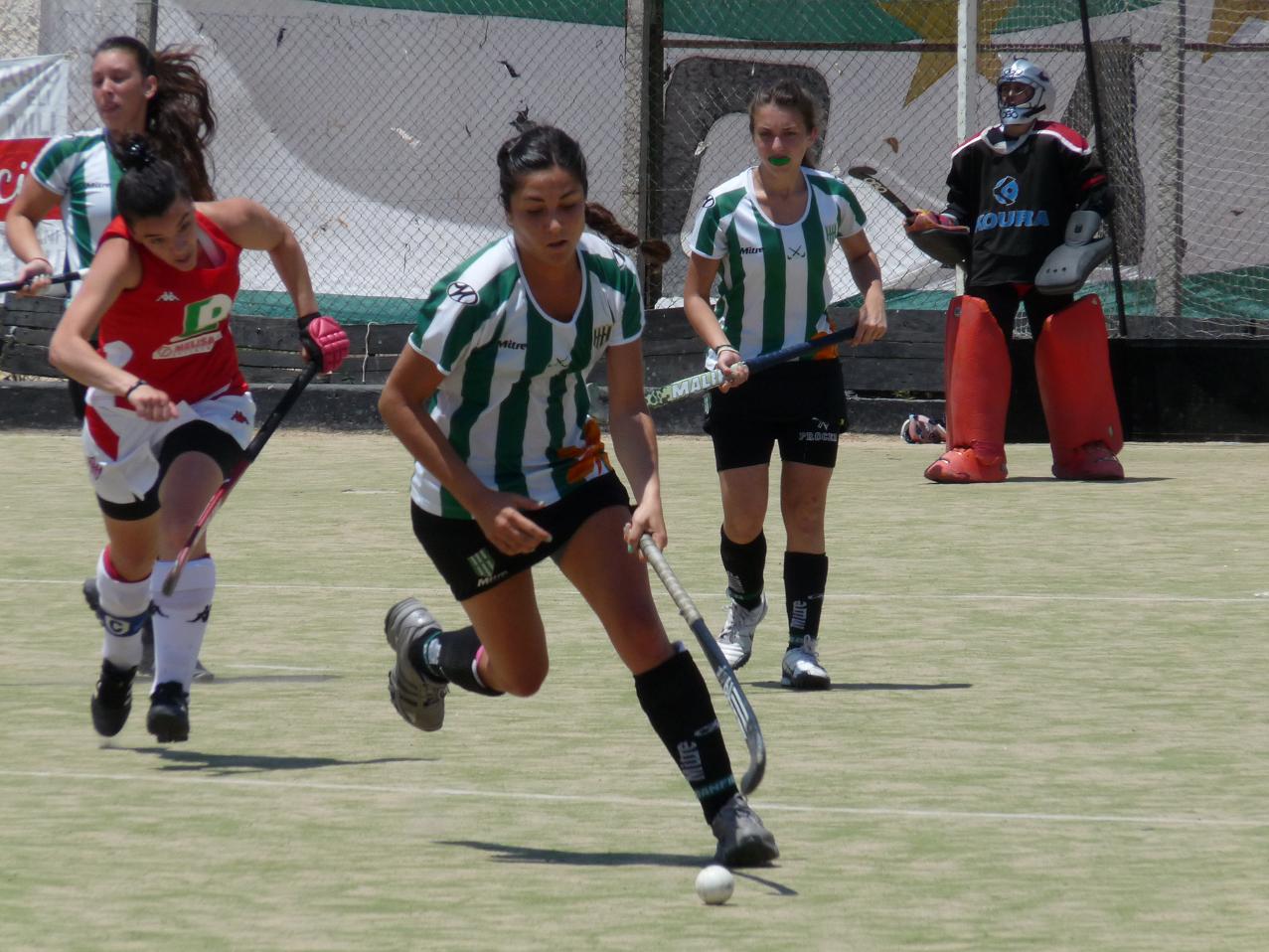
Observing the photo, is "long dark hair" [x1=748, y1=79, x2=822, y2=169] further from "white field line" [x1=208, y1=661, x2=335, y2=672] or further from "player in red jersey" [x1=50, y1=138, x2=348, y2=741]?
"white field line" [x1=208, y1=661, x2=335, y2=672]

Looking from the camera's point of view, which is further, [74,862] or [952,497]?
[952,497]

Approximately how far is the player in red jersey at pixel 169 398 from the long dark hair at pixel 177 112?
240 mm

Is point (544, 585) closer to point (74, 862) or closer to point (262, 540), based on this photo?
point (262, 540)

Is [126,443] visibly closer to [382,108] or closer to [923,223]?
[923,223]

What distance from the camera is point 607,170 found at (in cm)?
1529

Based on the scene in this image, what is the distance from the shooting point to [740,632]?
6906 millimetres

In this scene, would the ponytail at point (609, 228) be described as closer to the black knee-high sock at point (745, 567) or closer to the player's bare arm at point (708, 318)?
the player's bare arm at point (708, 318)

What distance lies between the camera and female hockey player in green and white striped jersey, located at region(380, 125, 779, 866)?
4.54 meters

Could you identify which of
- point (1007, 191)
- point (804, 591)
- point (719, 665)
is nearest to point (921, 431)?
point (1007, 191)

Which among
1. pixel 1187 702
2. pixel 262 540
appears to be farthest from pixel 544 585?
pixel 1187 702

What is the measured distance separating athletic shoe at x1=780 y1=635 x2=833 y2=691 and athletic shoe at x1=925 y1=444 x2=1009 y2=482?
577 centimetres

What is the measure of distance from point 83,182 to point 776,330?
82.0 inches

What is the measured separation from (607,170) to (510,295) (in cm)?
1078

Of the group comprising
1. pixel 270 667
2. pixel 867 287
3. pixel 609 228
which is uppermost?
pixel 609 228
